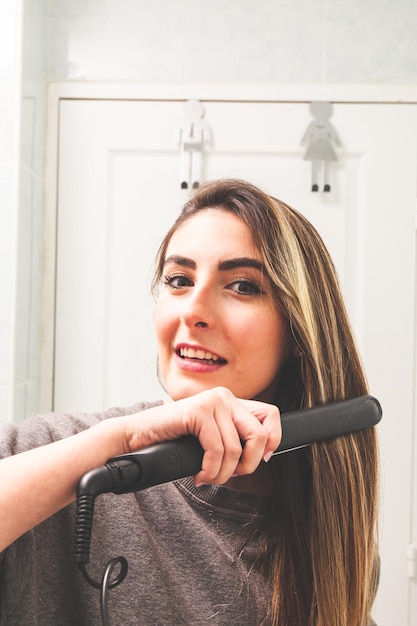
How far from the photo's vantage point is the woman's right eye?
810 millimetres

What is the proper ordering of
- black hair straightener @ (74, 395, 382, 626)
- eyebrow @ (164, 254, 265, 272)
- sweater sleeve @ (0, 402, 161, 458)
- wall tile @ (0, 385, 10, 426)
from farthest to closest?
wall tile @ (0, 385, 10, 426) → eyebrow @ (164, 254, 265, 272) → sweater sleeve @ (0, 402, 161, 458) → black hair straightener @ (74, 395, 382, 626)

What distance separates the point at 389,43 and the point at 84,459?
1392mm

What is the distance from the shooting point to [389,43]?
1437 millimetres

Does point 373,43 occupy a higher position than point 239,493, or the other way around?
point 373,43

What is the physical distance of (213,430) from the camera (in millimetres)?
526

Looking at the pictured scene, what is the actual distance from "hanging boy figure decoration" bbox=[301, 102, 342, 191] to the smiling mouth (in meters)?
0.83

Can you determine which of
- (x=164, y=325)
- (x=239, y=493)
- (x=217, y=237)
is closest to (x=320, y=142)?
(x=217, y=237)

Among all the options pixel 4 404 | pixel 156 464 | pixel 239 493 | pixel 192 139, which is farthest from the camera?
pixel 192 139

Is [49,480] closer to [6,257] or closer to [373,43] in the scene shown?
[6,257]

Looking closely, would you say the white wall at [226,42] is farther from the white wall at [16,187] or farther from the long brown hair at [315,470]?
the long brown hair at [315,470]

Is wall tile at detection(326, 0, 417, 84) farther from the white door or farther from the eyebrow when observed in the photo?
the eyebrow

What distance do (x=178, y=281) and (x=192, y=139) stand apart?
2.36 feet

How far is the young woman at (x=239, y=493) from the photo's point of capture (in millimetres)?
722

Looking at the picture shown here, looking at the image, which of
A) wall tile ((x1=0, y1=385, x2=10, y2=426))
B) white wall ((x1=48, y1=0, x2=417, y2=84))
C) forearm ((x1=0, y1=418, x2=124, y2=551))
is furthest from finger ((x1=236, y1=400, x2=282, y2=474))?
white wall ((x1=48, y1=0, x2=417, y2=84))
